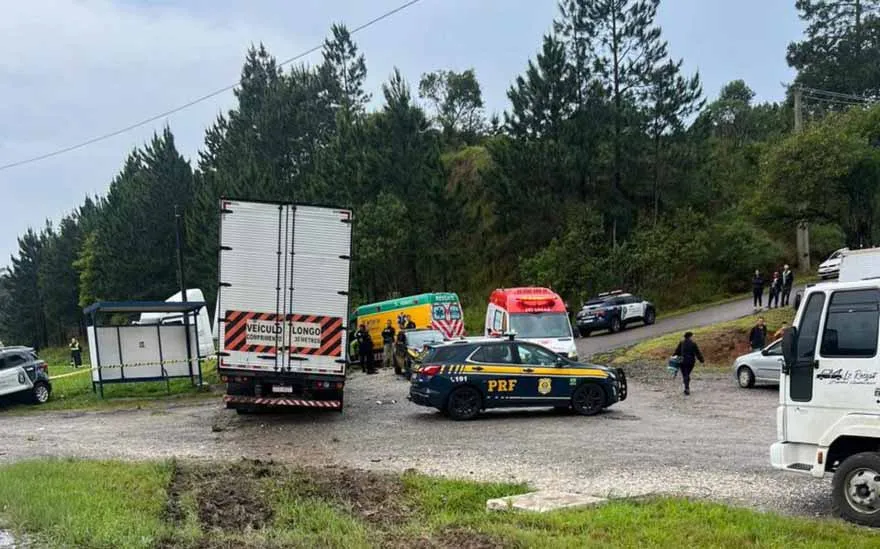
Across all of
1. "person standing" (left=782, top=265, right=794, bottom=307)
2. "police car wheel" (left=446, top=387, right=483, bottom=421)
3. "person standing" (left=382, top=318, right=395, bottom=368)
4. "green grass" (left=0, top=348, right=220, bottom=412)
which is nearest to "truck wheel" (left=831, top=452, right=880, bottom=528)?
"police car wheel" (left=446, top=387, right=483, bottom=421)

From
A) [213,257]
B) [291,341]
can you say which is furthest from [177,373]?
[213,257]

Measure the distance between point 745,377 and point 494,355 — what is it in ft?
28.3

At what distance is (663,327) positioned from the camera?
35.8 meters

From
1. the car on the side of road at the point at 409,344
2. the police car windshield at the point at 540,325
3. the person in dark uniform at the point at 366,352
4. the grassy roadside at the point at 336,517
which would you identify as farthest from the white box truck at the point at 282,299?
the person in dark uniform at the point at 366,352

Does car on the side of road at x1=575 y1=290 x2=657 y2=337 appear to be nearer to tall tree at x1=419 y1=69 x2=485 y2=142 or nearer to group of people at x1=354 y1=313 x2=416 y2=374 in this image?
group of people at x1=354 y1=313 x2=416 y2=374

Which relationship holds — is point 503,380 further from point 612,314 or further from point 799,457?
point 612,314

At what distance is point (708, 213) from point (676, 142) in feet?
16.7

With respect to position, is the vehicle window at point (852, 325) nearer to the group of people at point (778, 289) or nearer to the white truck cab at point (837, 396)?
the white truck cab at point (837, 396)

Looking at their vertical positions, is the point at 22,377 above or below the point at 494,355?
below

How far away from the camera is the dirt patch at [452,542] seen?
6.38m

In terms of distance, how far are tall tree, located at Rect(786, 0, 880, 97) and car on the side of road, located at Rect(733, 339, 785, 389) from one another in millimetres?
54231

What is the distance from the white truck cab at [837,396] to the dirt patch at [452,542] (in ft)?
12.2

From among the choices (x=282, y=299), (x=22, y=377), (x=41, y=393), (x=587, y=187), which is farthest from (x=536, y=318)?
(x=587, y=187)

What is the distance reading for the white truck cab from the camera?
25.1ft
